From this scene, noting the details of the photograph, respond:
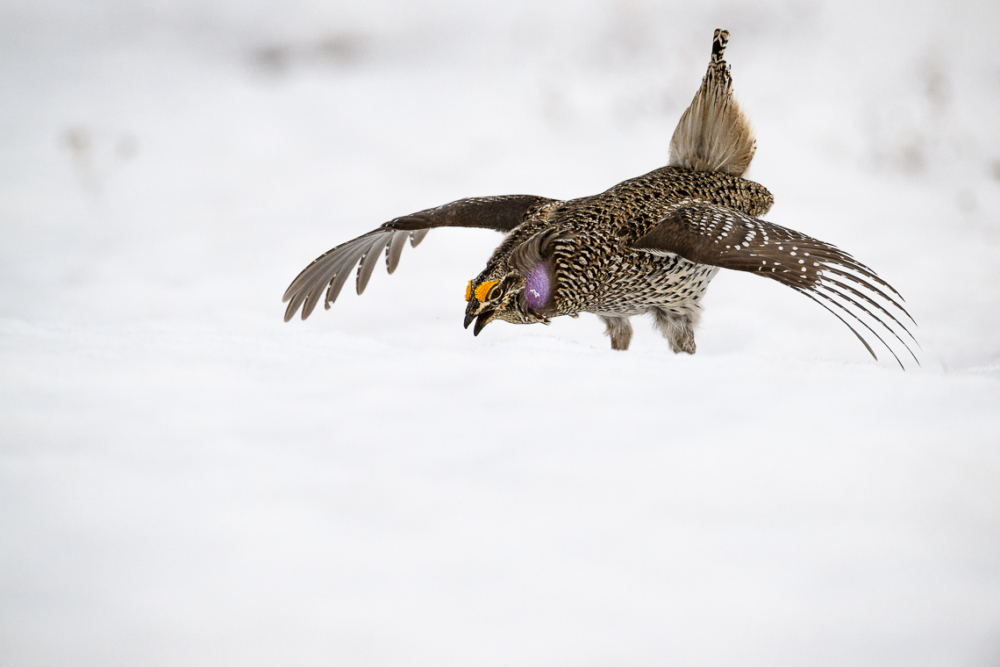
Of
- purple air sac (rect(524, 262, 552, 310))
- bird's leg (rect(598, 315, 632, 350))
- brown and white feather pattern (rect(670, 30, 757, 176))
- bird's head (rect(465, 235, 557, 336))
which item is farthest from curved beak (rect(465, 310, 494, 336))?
brown and white feather pattern (rect(670, 30, 757, 176))

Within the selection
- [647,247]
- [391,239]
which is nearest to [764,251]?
[647,247]

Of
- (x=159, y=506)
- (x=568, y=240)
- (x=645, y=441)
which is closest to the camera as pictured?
(x=159, y=506)

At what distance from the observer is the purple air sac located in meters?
2.30

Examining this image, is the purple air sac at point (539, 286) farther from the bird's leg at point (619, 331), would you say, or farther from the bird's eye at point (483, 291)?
the bird's leg at point (619, 331)

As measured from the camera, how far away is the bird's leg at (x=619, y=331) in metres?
3.06

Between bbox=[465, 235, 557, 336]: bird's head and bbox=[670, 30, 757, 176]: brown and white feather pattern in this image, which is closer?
bbox=[465, 235, 557, 336]: bird's head

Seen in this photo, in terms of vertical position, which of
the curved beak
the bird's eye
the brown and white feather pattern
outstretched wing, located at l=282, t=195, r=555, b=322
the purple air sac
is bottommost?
the curved beak

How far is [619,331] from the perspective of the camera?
10.1ft

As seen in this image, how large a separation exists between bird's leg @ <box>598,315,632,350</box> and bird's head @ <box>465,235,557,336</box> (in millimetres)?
786

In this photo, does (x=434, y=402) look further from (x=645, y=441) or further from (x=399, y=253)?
(x=399, y=253)

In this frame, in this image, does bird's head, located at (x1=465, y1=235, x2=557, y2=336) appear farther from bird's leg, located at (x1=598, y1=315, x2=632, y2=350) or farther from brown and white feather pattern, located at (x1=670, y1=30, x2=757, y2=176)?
brown and white feather pattern, located at (x1=670, y1=30, x2=757, y2=176)

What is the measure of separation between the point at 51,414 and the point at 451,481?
0.85m

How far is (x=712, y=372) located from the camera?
169 centimetres

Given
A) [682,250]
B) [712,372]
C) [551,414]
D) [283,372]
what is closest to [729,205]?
[682,250]
